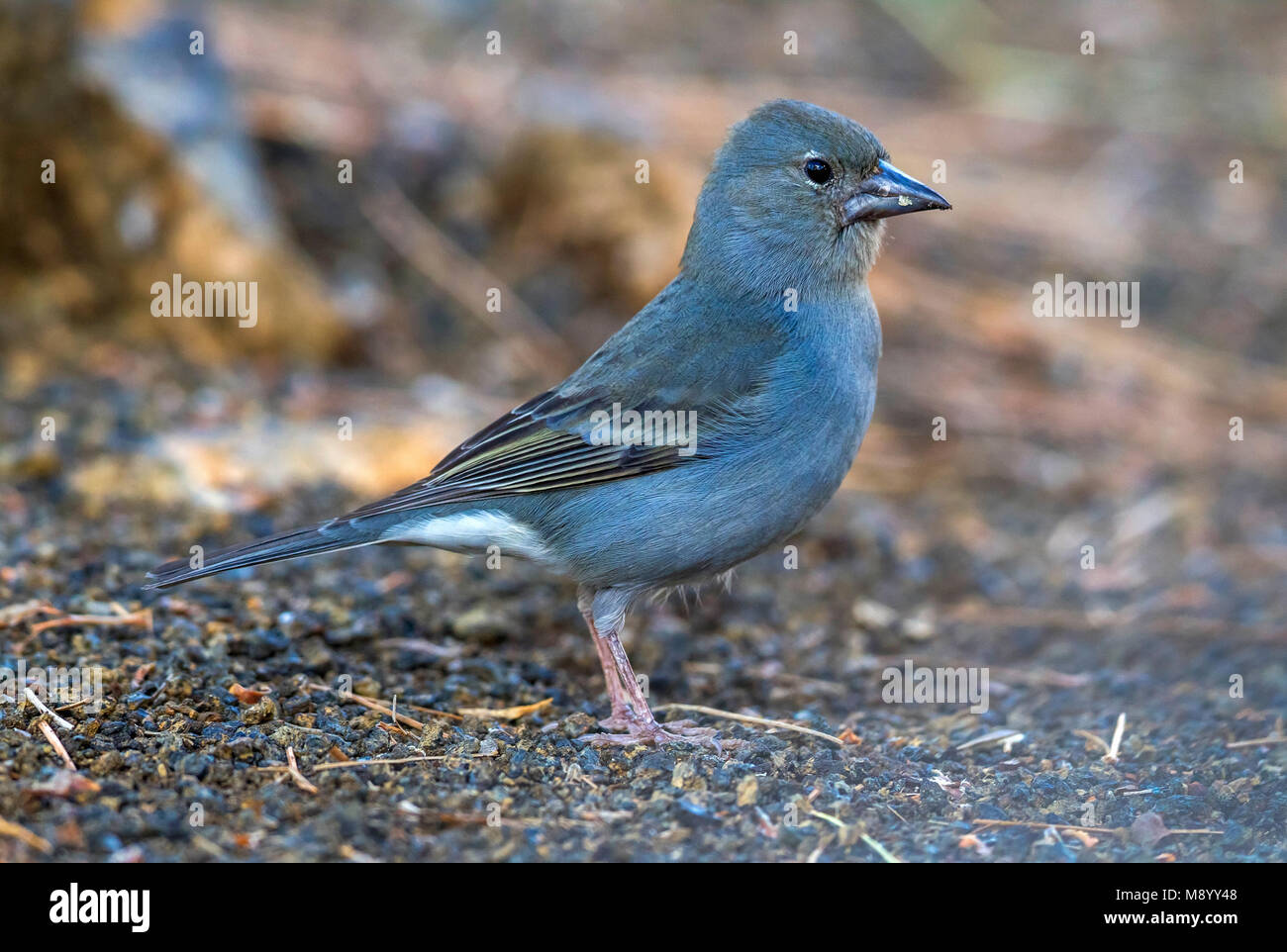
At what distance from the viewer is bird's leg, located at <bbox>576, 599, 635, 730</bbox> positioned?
4750mm

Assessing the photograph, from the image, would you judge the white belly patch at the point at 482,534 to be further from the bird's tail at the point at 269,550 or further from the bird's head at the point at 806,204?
the bird's head at the point at 806,204

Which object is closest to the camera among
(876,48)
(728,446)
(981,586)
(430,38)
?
(728,446)

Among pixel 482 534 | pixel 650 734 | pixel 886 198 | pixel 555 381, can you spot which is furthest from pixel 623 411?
pixel 555 381

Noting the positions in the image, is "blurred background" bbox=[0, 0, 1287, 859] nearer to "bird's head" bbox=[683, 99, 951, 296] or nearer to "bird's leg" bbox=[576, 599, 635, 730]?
"bird's leg" bbox=[576, 599, 635, 730]

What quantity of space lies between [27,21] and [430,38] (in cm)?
396

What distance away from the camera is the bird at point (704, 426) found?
15.6 ft

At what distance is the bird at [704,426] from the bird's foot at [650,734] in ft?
0.03

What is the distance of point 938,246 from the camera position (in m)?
9.55

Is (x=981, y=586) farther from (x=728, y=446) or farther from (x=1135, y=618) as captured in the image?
(x=728, y=446)

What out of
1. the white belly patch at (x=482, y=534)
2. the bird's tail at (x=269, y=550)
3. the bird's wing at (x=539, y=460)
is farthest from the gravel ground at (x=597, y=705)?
the bird's wing at (x=539, y=460)

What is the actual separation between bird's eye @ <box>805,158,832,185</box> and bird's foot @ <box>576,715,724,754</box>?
6.71 feet

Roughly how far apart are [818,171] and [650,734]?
7.05ft

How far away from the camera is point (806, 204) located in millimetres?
5152

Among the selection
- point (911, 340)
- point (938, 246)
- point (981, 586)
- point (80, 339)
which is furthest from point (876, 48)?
point (80, 339)
